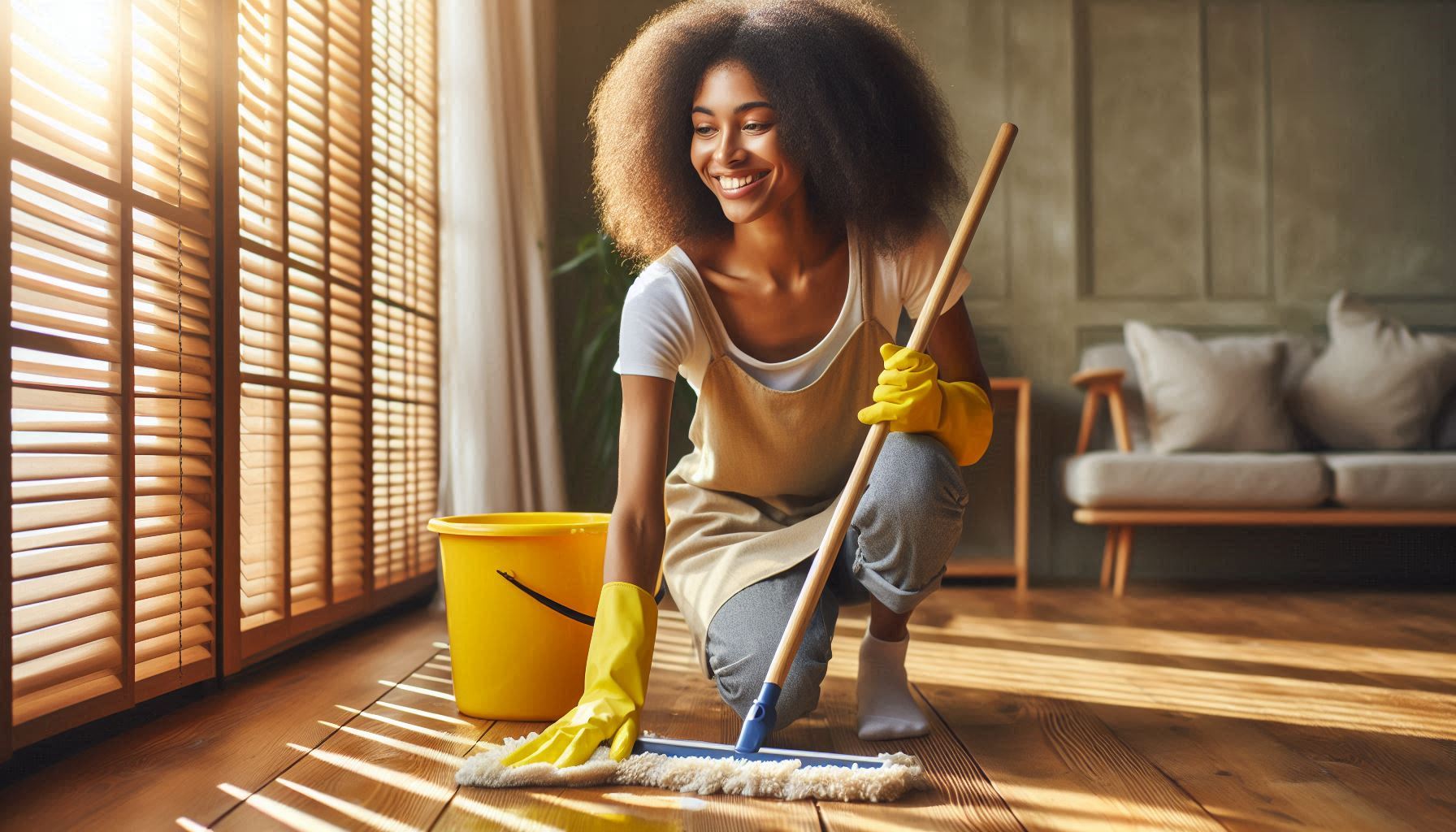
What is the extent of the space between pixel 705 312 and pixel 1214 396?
7.78ft

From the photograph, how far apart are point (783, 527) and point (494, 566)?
15.5 inches

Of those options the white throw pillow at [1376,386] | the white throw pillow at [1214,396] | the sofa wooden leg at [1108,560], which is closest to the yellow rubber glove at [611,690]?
the sofa wooden leg at [1108,560]

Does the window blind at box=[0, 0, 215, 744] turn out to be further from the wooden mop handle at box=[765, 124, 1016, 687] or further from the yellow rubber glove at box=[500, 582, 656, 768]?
the wooden mop handle at box=[765, 124, 1016, 687]

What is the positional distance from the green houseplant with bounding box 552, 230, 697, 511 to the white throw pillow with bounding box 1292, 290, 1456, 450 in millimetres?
1926

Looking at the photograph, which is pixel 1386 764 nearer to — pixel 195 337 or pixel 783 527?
pixel 783 527

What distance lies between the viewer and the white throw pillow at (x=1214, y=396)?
337 centimetres

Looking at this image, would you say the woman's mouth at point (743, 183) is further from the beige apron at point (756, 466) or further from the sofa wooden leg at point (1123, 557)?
the sofa wooden leg at point (1123, 557)

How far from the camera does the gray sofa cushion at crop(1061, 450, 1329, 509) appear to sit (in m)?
3.10

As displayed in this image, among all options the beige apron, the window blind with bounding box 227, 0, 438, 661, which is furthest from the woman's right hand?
the window blind with bounding box 227, 0, 438, 661

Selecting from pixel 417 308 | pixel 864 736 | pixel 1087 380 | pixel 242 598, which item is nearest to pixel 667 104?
pixel 864 736

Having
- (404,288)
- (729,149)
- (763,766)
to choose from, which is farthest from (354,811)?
(404,288)

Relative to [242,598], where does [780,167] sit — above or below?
above

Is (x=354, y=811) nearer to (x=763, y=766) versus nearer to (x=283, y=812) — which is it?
(x=283, y=812)

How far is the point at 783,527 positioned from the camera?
1.57 m
